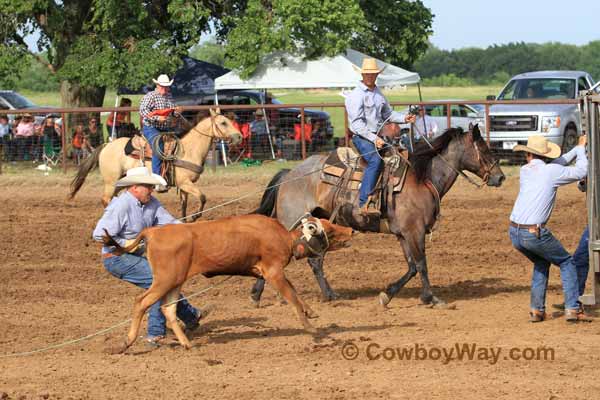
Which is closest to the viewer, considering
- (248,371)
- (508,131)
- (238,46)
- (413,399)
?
(413,399)

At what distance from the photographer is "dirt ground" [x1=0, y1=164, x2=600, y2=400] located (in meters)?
7.22

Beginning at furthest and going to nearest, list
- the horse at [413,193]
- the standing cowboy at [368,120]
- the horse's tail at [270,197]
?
the horse's tail at [270,197]
the standing cowboy at [368,120]
the horse at [413,193]

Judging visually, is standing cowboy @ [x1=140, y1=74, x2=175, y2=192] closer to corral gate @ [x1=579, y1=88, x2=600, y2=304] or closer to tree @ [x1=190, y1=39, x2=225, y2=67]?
corral gate @ [x1=579, y1=88, x2=600, y2=304]

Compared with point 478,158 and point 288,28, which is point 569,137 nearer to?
point 288,28

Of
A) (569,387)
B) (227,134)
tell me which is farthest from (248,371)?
(227,134)

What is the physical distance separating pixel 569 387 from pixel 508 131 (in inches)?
530

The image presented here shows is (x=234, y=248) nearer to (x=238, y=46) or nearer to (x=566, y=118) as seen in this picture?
(x=566, y=118)

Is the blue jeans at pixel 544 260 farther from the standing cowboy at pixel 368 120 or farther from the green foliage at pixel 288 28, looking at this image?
the green foliage at pixel 288 28

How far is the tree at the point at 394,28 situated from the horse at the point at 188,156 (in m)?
9.36

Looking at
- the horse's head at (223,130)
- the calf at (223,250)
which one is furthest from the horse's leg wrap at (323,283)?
the horse's head at (223,130)

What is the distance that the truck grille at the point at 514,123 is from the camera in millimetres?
20062

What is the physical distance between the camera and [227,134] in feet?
49.5

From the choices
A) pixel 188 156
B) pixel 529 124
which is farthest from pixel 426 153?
pixel 529 124

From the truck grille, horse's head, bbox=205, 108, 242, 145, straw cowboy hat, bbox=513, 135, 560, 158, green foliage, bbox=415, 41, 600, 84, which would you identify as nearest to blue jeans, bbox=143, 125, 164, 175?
horse's head, bbox=205, 108, 242, 145
